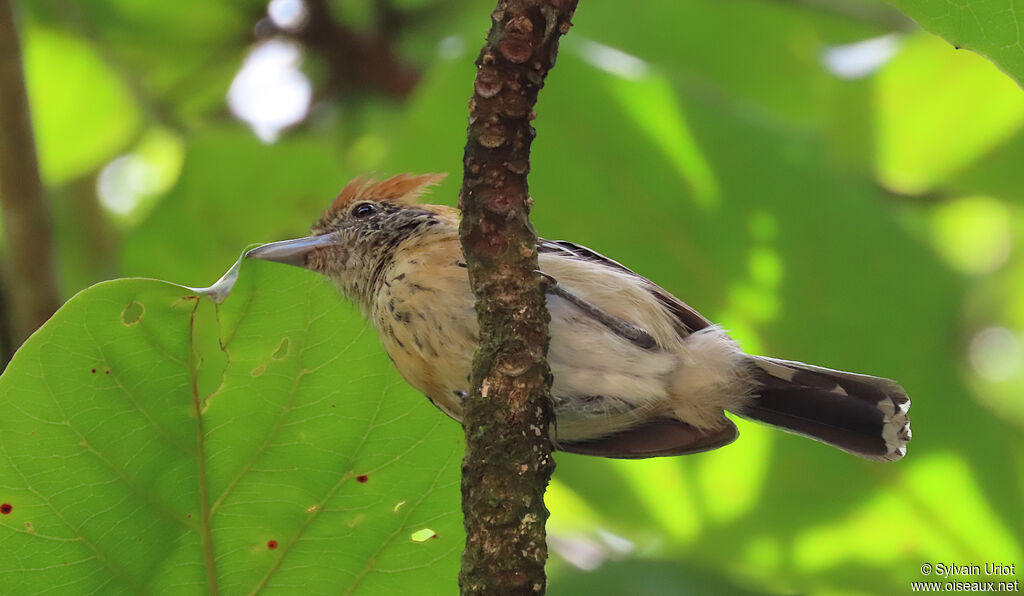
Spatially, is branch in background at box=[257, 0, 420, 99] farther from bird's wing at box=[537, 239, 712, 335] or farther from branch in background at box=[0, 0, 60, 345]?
bird's wing at box=[537, 239, 712, 335]

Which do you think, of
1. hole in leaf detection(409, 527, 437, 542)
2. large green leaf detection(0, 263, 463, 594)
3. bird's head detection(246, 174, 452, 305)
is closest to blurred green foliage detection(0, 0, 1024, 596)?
bird's head detection(246, 174, 452, 305)

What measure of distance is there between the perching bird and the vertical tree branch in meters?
1.25

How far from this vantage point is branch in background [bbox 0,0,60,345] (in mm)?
3727

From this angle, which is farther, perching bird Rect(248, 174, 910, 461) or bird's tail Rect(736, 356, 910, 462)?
bird's tail Rect(736, 356, 910, 462)

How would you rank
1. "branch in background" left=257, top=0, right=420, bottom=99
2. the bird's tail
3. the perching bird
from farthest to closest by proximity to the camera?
"branch in background" left=257, top=0, right=420, bottom=99
the bird's tail
the perching bird

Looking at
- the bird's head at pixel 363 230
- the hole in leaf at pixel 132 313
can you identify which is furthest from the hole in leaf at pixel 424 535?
the bird's head at pixel 363 230

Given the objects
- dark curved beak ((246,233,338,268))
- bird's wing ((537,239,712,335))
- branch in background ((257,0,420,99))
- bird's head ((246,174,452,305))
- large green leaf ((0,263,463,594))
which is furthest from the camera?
branch in background ((257,0,420,99))

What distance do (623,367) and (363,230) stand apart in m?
1.22

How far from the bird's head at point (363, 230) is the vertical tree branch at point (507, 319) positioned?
5.77 ft

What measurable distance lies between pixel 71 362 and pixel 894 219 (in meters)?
3.08

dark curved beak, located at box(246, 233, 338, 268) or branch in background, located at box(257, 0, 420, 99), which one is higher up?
branch in background, located at box(257, 0, 420, 99)

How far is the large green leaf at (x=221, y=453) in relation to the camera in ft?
7.86

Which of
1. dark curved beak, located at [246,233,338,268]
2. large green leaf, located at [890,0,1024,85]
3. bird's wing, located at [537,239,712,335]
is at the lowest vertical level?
large green leaf, located at [890,0,1024,85]

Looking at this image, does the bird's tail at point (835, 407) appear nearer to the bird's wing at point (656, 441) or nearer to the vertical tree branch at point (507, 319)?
the bird's wing at point (656, 441)
